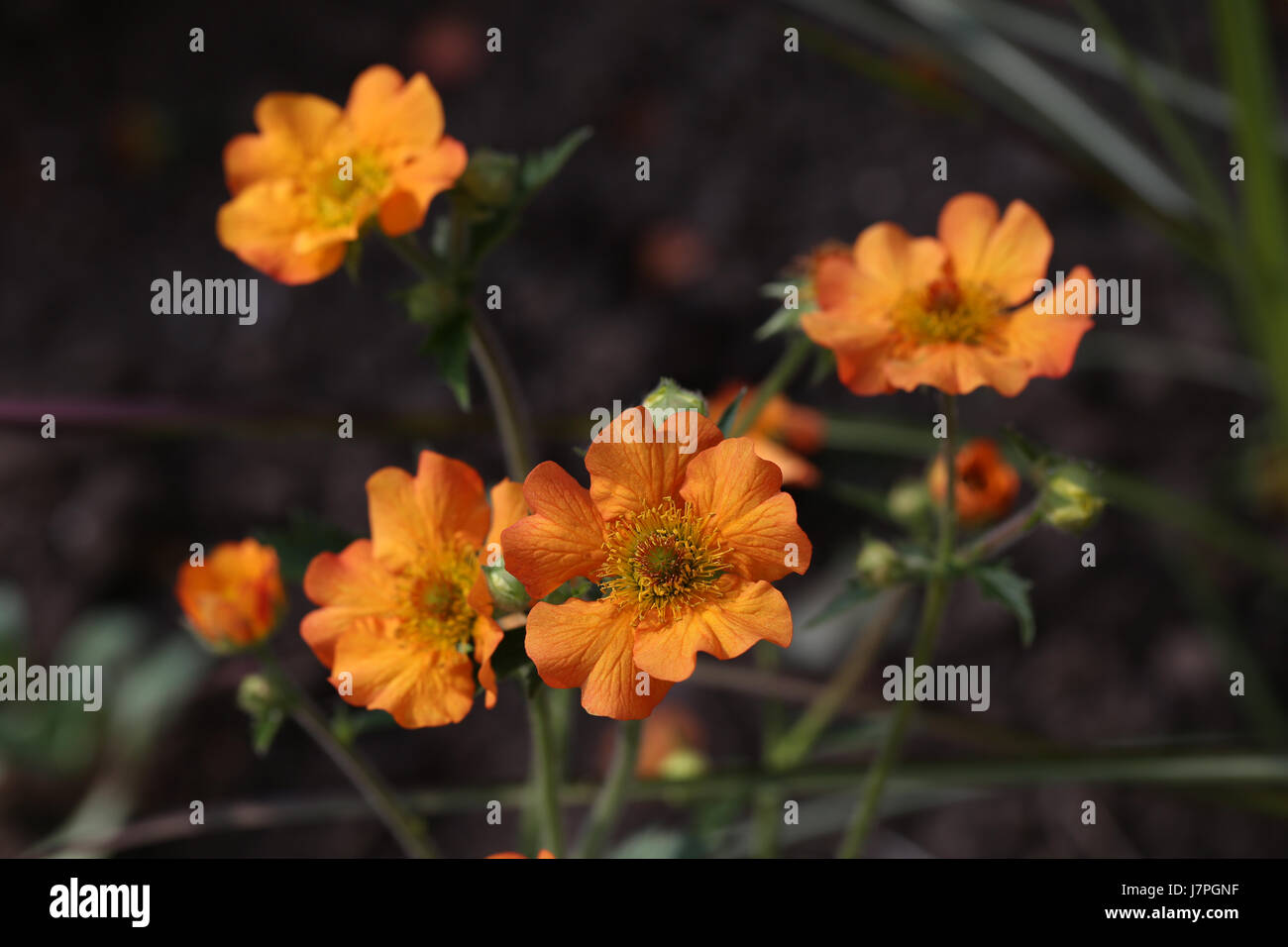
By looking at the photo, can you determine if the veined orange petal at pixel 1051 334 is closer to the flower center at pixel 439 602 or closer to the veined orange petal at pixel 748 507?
the veined orange petal at pixel 748 507

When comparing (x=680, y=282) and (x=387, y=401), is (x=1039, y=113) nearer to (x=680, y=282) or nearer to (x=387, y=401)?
(x=680, y=282)

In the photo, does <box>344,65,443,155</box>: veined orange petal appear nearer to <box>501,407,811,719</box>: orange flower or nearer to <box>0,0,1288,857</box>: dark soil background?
<box>501,407,811,719</box>: orange flower

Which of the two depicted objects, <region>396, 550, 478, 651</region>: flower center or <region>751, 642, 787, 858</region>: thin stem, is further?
<region>751, 642, 787, 858</region>: thin stem

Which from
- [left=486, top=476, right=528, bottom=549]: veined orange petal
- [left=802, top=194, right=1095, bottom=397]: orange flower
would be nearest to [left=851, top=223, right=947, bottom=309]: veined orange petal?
[left=802, top=194, right=1095, bottom=397]: orange flower

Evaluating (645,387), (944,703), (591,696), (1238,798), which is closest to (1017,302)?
(591,696)
